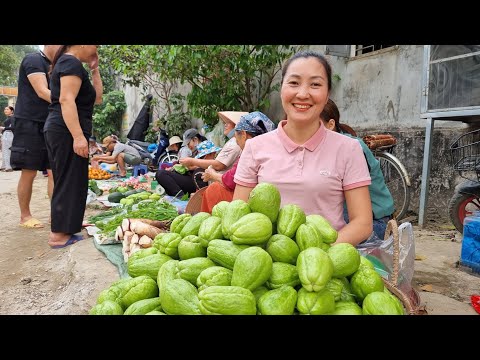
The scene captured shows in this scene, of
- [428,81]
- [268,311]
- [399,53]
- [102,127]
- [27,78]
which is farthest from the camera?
[102,127]

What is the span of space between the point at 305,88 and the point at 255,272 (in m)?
1.19

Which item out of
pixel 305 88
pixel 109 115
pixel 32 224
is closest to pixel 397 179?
pixel 305 88

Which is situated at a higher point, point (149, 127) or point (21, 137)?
point (149, 127)

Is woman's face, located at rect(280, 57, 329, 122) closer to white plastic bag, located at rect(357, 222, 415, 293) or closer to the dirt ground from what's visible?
white plastic bag, located at rect(357, 222, 415, 293)

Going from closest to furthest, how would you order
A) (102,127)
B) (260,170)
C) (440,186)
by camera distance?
1. (260,170)
2. (440,186)
3. (102,127)

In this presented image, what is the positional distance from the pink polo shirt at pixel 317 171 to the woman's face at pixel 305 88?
216mm

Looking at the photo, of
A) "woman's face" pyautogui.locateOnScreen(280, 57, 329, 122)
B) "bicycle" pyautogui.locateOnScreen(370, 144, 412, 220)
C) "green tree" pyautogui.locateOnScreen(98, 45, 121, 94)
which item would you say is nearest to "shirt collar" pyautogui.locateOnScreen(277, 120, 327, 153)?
"woman's face" pyautogui.locateOnScreen(280, 57, 329, 122)

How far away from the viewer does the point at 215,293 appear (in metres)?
1.21

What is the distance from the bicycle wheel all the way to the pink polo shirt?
317 cm

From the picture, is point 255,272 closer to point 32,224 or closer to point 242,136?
point 242,136

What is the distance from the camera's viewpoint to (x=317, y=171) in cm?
226
